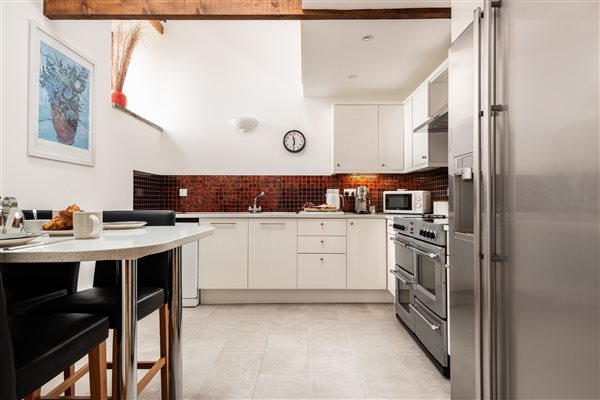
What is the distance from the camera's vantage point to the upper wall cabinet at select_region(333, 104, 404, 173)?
4023 mm

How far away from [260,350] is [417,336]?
1.11 meters

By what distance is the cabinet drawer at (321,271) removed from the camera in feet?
12.2

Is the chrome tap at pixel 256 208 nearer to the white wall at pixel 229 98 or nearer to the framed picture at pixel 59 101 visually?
the white wall at pixel 229 98

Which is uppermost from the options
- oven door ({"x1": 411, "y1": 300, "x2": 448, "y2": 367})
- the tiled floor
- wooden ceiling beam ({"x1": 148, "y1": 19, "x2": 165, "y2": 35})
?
wooden ceiling beam ({"x1": 148, "y1": 19, "x2": 165, "y2": 35})

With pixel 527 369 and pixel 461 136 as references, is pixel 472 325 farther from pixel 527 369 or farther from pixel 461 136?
pixel 461 136

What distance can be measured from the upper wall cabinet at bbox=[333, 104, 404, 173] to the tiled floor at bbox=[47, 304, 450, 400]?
1.54 metres

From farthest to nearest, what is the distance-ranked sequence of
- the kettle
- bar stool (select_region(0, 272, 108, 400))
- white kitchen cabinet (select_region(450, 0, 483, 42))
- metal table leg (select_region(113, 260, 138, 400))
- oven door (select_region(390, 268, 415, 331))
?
1. the kettle
2. oven door (select_region(390, 268, 415, 331))
3. white kitchen cabinet (select_region(450, 0, 483, 42))
4. metal table leg (select_region(113, 260, 138, 400))
5. bar stool (select_region(0, 272, 108, 400))

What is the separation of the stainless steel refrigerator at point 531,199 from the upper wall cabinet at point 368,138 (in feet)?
8.11

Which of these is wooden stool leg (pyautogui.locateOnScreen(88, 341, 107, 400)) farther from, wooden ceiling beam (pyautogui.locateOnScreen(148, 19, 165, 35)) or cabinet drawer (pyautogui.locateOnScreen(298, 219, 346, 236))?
wooden ceiling beam (pyautogui.locateOnScreen(148, 19, 165, 35))

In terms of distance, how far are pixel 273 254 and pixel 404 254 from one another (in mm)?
1325

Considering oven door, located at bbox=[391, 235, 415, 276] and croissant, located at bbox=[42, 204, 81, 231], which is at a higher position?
croissant, located at bbox=[42, 204, 81, 231]

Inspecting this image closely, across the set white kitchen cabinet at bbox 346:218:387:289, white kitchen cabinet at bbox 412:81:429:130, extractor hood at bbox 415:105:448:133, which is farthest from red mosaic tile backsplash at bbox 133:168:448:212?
extractor hood at bbox 415:105:448:133

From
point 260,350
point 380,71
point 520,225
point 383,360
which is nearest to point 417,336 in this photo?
point 383,360

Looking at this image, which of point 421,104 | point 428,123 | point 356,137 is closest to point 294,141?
point 356,137
